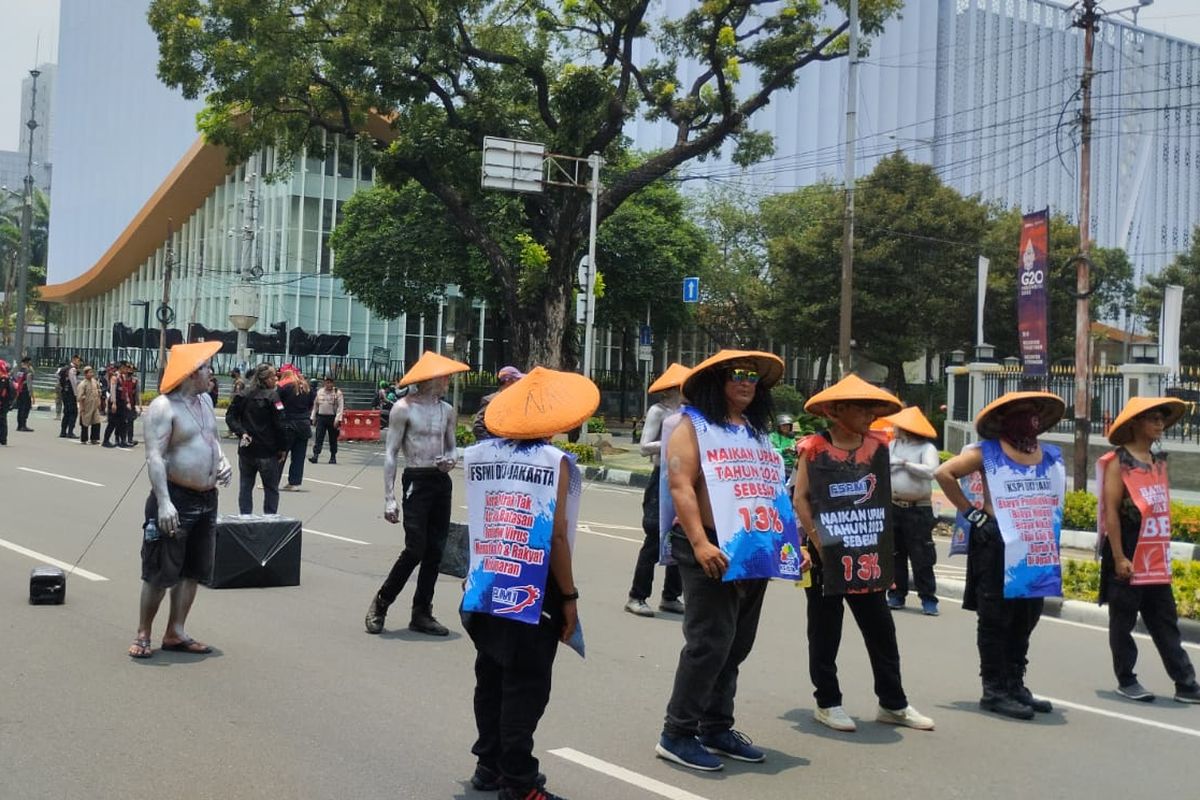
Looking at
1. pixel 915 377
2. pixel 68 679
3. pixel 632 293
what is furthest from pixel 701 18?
pixel 915 377

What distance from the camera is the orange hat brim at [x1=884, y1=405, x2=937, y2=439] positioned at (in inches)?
373

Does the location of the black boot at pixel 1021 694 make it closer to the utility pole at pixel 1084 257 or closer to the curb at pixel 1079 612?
the curb at pixel 1079 612

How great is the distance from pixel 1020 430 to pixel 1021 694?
1402 millimetres

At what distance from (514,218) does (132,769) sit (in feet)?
99.1

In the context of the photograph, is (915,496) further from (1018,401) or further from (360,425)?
(360,425)

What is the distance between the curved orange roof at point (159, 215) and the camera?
55.5 m

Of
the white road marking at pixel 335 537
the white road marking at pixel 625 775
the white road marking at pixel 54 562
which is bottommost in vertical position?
the white road marking at pixel 625 775

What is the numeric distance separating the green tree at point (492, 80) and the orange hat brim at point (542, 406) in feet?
68.9

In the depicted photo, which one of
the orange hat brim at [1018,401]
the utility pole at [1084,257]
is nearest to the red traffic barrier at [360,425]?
the utility pole at [1084,257]

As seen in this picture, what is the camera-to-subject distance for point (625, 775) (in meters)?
5.32

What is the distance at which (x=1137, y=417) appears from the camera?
708 cm

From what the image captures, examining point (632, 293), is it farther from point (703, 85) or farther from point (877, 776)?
point (877, 776)

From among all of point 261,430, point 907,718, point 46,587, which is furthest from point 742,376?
point 261,430

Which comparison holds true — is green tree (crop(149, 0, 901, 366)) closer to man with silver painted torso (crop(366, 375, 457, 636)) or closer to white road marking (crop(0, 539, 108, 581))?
white road marking (crop(0, 539, 108, 581))
